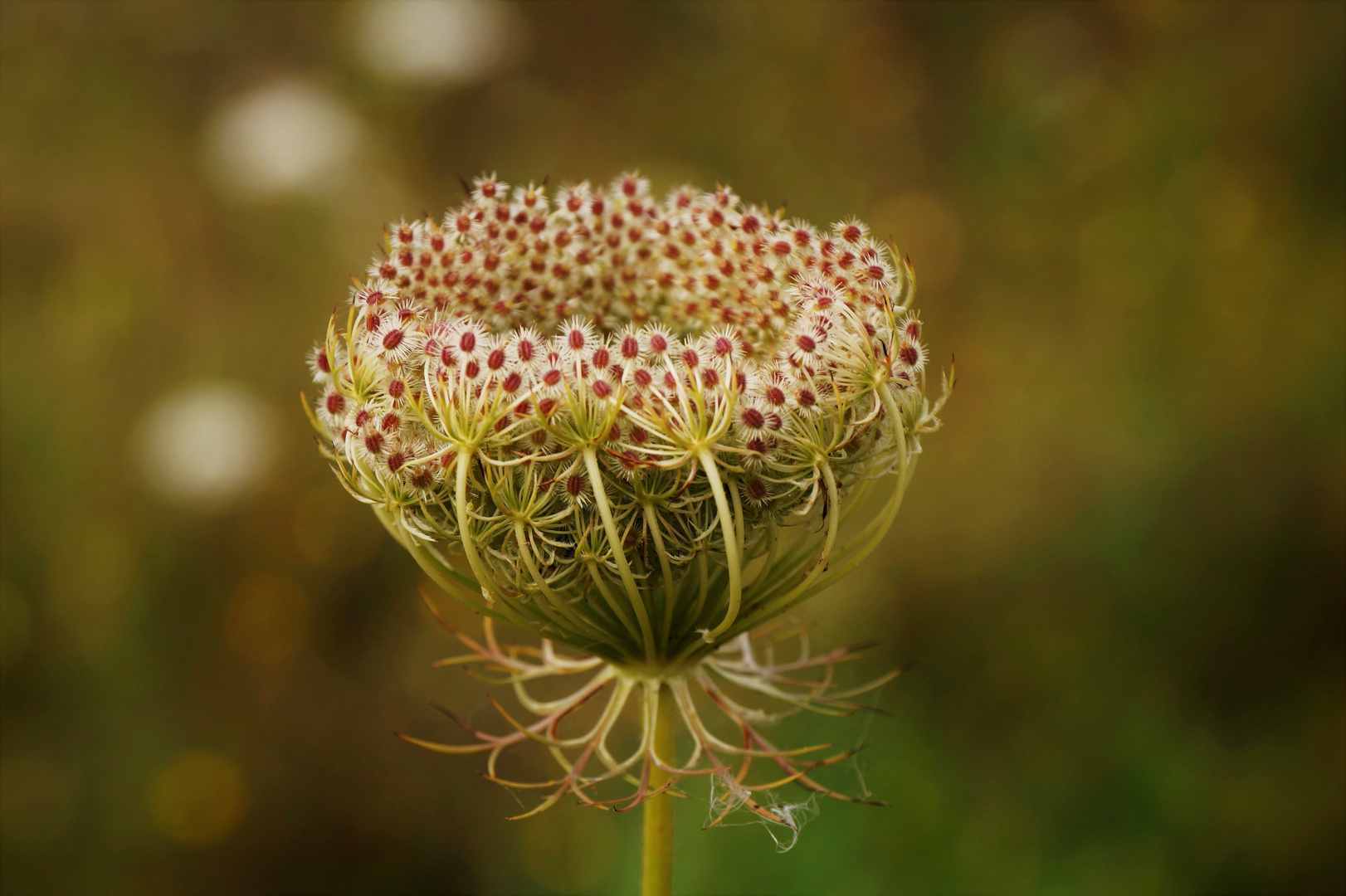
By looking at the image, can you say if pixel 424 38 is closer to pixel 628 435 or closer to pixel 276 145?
pixel 276 145

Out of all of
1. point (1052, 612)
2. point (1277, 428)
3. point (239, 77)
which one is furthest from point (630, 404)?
point (1277, 428)

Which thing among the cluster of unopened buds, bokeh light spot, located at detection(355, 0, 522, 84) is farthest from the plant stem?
bokeh light spot, located at detection(355, 0, 522, 84)

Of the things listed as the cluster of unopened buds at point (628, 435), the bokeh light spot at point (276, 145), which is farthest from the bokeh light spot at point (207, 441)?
the cluster of unopened buds at point (628, 435)

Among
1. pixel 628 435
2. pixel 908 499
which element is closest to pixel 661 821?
pixel 628 435

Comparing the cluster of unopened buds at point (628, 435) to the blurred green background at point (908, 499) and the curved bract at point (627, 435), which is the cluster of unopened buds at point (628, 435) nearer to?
the curved bract at point (627, 435)

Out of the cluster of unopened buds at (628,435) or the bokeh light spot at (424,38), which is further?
the bokeh light spot at (424,38)
